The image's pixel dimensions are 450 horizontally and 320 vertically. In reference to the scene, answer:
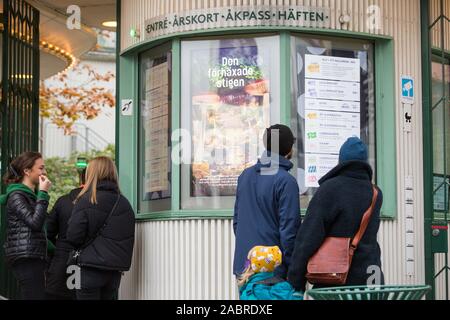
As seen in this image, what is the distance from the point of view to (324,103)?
10195 millimetres

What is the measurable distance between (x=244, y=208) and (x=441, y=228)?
3206 mm

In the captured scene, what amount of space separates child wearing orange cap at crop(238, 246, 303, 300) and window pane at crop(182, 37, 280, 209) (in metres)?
2.36

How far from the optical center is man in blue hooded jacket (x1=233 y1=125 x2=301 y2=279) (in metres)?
7.91

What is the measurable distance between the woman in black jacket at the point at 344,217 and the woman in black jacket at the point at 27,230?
3.23m

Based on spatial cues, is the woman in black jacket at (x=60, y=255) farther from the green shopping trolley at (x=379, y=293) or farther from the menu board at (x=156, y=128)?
the green shopping trolley at (x=379, y=293)

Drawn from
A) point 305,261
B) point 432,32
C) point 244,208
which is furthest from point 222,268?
point 432,32

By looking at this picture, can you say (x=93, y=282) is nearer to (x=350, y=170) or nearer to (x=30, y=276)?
(x=30, y=276)

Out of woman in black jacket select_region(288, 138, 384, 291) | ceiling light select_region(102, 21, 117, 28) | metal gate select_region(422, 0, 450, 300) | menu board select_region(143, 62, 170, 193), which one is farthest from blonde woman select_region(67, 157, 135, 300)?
ceiling light select_region(102, 21, 117, 28)

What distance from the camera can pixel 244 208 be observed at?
815cm

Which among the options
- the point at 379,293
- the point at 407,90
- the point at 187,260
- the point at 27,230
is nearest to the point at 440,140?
the point at 407,90

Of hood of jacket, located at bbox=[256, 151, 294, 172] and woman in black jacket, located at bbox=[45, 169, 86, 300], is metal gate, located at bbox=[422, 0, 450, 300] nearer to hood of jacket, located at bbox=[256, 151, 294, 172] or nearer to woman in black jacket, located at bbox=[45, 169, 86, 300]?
hood of jacket, located at bbox=[256, 151, 294, 172]

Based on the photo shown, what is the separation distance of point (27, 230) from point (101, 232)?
78 centimetres
